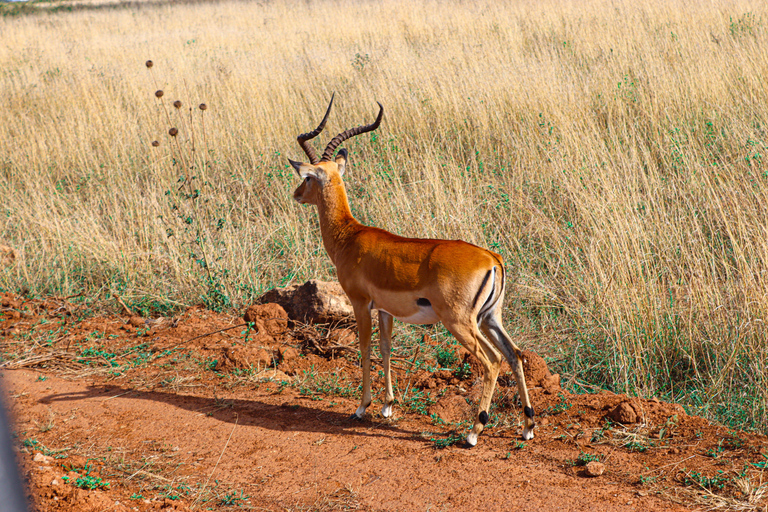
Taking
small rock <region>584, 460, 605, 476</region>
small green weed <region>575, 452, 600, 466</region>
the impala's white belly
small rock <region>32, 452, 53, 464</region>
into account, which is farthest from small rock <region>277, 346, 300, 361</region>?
small rock <region>584, 460, 605, 476</region>

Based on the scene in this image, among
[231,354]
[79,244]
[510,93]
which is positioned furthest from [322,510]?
[510,93]

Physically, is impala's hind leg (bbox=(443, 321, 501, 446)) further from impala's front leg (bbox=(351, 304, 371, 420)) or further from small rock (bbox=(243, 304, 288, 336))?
small rock (bbox=(243, 304, 288, 336))

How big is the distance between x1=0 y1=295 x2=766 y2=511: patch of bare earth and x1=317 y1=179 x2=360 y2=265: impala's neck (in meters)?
1.15

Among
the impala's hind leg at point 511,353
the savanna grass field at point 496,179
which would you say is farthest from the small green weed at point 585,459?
the savanna grass field at point 496,179

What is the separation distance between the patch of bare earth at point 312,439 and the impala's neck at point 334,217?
115 cm

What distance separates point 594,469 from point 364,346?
1570mm

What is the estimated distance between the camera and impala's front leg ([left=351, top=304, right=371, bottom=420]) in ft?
13.4

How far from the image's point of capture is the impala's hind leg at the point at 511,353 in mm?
3777

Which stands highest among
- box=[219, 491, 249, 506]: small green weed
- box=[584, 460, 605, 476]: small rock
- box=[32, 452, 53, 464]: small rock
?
box=[32, 452, 53, 464]: small rock

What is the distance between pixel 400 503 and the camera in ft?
10.6

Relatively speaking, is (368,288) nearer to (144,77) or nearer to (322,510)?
(322,510)

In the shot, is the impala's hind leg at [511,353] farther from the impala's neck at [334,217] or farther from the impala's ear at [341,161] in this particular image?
the impala's ear at [341,161]

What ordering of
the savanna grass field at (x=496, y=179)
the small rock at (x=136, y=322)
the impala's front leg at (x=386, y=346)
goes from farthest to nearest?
the small rock at (x=136, y=322) < the savanna grass field at (x=496, y=179) < the impala's front leg at (x=386, y=346)

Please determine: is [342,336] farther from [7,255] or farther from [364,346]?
[7,255]
